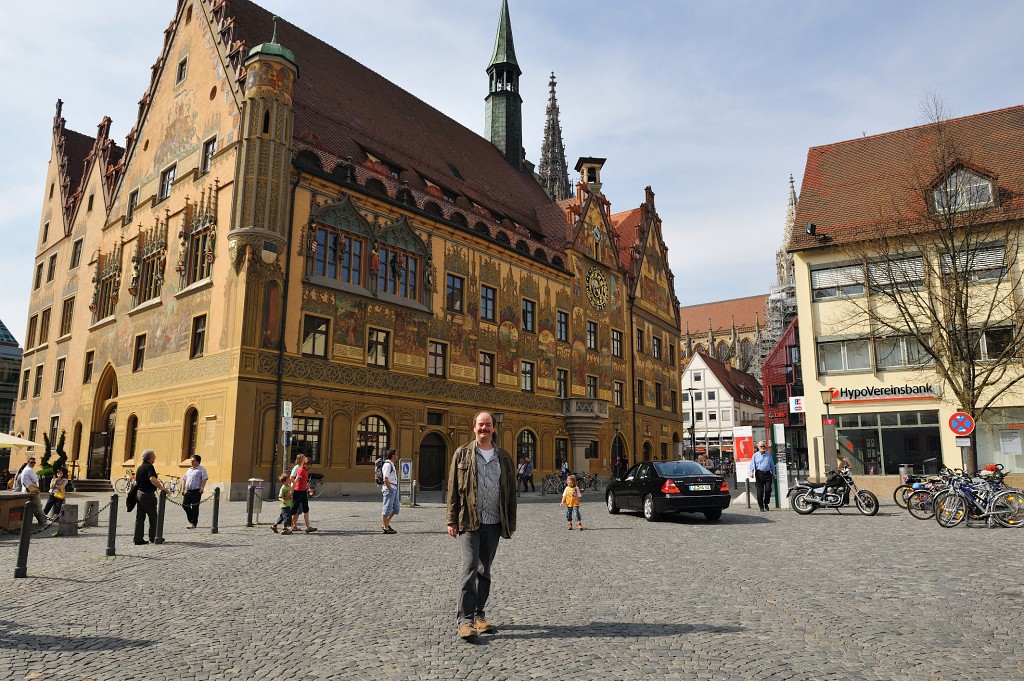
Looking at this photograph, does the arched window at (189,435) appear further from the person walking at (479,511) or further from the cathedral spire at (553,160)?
the cathedral spire at (553,160)

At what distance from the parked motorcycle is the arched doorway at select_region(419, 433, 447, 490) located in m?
14.6

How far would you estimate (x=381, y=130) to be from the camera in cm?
3212

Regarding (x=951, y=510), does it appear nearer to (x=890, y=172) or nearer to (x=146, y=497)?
(x=146, y=497)

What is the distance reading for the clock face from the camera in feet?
126

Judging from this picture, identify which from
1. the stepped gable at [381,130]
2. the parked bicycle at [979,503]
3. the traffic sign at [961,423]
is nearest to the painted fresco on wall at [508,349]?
the stepped gable at [381,130]

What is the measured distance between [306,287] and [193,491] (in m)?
11.2

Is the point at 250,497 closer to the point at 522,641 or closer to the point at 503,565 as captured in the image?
the point at 503,565

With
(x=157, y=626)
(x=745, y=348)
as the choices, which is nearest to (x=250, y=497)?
(x=157, y=626)

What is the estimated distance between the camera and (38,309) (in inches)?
1556

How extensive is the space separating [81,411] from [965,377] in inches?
1307

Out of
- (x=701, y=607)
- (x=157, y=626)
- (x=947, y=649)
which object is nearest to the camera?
(x=947, y=649)

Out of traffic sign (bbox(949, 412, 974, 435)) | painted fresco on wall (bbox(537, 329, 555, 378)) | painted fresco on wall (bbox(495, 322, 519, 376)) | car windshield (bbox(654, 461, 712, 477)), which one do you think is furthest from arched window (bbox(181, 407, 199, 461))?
traffic sign (bbox(949, 412, 974, 435))

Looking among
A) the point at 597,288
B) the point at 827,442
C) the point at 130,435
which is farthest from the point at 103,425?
the point at 827,442

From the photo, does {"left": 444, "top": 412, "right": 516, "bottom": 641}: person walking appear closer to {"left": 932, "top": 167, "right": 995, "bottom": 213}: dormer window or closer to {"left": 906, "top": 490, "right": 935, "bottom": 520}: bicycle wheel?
{"left": 906, "top": 490, "right": 935, "bottom": 520}: bicycle wheel
